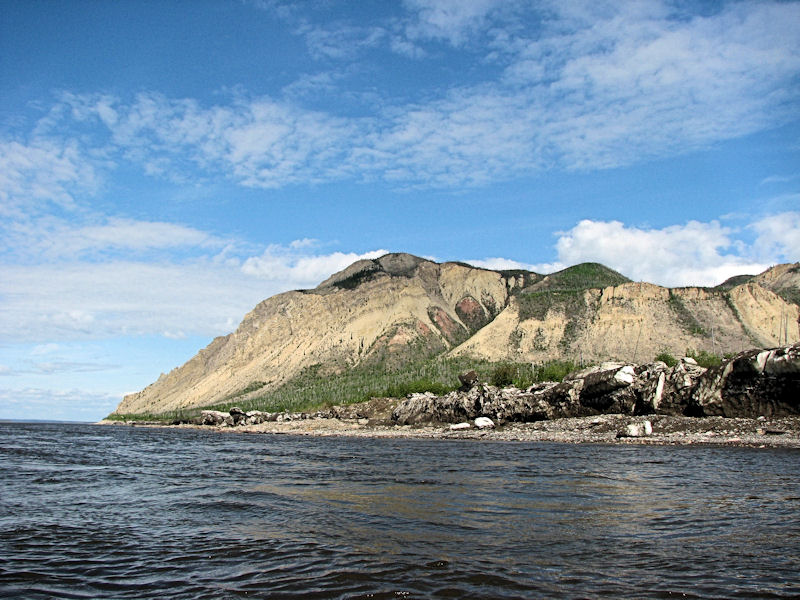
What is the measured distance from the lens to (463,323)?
162375 millimetres

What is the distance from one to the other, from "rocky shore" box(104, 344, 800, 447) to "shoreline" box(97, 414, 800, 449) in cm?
7

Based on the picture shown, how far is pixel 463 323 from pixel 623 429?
12117 centimetres

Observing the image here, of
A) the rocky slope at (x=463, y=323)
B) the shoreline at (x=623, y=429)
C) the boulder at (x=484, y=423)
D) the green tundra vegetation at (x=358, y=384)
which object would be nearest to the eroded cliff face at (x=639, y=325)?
the rocky slope at (x=463, y=323)

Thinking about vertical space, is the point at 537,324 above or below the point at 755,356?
above

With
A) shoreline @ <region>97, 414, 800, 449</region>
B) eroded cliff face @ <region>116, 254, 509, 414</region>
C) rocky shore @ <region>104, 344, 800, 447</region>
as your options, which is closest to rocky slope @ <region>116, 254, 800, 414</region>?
eroded cliff face @ <region>116, 254, 509, 414</region>

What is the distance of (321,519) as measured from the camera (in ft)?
43.0

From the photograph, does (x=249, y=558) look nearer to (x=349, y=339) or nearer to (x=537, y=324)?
(x=537, y=324)

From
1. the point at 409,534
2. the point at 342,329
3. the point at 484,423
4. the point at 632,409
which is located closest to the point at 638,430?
the point at 632,409

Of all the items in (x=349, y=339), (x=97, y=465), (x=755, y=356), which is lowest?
(x=97, y=465)

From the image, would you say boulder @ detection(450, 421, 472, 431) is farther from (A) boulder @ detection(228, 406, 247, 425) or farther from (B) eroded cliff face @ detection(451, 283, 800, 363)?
(B) eroded cliff face @ detection(451, 283, 800, 363)

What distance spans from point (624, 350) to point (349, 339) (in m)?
69.8

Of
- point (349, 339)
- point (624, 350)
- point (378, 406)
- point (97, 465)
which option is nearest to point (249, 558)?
point (97, 465)

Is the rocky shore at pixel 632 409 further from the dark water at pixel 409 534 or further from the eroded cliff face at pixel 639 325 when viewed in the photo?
the eroded cliff face at pixel 639 325

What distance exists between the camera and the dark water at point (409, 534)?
26.5ft
